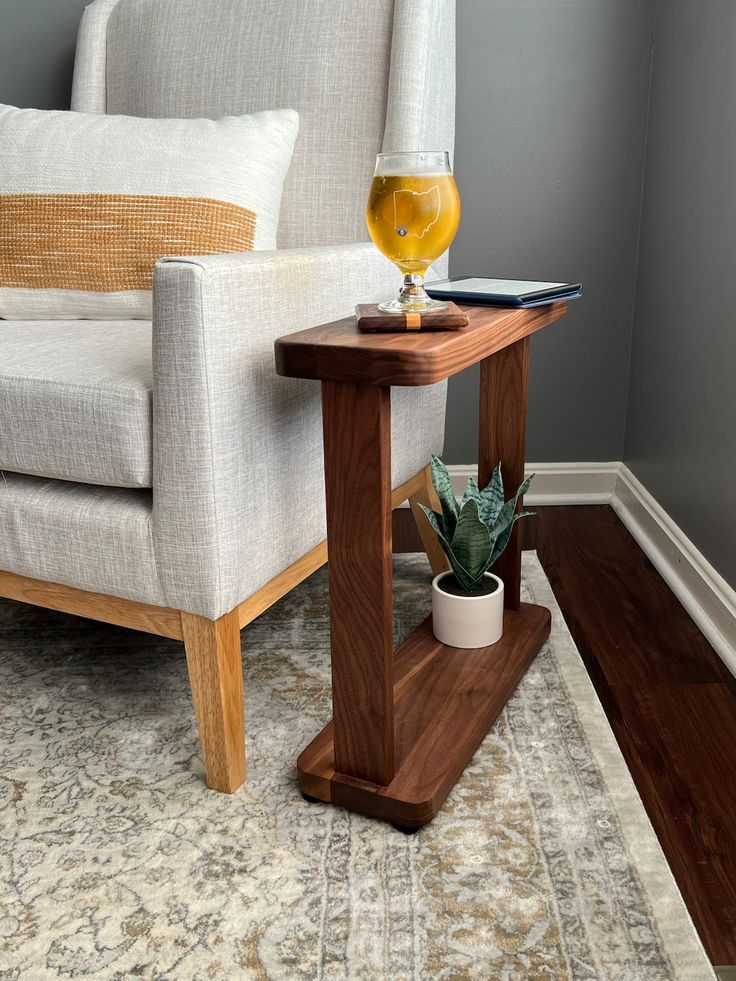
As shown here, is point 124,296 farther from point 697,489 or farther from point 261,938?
point 697,489

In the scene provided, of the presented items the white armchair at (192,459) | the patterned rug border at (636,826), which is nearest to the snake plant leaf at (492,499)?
the white armchair at (192,459)

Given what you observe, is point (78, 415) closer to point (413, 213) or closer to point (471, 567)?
point (413, 213)

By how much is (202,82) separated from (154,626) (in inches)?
41.4

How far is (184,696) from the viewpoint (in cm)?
125

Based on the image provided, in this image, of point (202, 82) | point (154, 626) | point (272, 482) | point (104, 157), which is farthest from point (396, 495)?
point (202, 82)

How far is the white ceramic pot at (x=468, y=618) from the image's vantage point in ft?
4.14

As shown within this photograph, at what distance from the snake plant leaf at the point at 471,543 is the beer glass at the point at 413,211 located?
0.32m

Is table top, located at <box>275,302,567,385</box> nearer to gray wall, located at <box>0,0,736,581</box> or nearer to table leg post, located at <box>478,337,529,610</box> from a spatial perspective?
table leg post, located at <box>478,337,529,610</box>

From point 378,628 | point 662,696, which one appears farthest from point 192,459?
point 662,696

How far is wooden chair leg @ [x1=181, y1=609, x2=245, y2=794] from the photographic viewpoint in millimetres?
998

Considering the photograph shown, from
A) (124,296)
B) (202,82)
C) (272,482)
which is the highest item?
(202,82)

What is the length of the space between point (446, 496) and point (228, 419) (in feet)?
1.33

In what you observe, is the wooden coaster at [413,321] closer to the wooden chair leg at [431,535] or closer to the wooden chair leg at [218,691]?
the wooden chair leg at [218,691]

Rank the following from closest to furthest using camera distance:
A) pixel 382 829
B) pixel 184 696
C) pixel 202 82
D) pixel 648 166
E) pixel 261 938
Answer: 1. pixel 261 938
2. pixel 382 829
3. pixel 184 696
4. pixel 202 82
5. pixel 648 166
